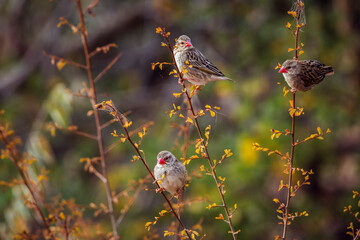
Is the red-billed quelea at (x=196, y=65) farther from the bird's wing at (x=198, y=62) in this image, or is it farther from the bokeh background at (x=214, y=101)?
the bokeh background at (x=214, y=101)

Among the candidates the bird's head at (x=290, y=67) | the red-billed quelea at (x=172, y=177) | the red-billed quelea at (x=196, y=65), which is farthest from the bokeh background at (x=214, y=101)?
the bird's head at (x=290, y=67)

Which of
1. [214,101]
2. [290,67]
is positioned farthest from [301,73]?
[214,101]

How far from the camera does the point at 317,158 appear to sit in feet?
21.7

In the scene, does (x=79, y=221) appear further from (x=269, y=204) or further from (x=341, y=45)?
(x=341, y=45)

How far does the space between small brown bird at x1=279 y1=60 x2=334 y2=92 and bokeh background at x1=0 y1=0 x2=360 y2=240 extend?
7.42 ft

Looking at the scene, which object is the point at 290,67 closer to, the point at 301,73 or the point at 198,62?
the point at 301,73

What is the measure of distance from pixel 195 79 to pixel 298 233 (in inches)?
197

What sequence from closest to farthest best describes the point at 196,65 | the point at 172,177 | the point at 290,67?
the point at 290,67
the point at 172,177
the point at 196,65

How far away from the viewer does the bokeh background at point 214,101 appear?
18.9 ft

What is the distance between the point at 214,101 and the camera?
9.10 m

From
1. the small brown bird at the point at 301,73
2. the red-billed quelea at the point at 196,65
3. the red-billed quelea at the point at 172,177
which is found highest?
the red-billed quelea at the point at 196,65

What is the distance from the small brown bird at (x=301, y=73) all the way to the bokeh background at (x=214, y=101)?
7.42 ft

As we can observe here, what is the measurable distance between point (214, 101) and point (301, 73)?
6472mm

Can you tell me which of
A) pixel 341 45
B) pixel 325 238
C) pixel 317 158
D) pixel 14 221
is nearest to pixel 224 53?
pixel 341 45
